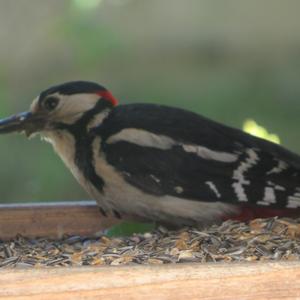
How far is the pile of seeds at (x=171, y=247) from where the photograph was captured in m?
2.60

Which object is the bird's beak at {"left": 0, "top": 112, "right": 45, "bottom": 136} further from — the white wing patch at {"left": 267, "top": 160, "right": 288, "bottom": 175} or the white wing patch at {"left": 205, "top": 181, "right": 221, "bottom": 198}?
the white wing patch at {"left": 267, "top": 160, "right": 288, "bottom": 175}

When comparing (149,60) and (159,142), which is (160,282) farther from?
(149,60)

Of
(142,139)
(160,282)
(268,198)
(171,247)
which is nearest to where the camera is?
(160,282)

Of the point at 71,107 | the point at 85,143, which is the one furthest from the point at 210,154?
the point at 71,107

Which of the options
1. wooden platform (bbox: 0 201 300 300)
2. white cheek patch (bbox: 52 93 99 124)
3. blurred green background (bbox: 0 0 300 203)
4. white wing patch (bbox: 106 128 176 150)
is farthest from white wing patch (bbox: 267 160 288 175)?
blurred green background (bbox: 0 0 300 203)

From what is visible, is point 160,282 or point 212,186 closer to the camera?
point 160,282

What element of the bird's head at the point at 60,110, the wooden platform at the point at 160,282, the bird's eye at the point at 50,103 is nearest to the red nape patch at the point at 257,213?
the bird's head at the point at 60,110

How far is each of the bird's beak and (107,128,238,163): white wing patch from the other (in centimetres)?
34

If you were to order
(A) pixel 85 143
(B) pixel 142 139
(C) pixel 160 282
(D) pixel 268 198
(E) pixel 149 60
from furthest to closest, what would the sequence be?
(E) pixel 149 60 → (A) pixel 85 143 → (B) pixel 142 139 → (D) pixel 268 198 → (C) pixel 160 282

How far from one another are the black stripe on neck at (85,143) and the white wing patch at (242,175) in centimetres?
49

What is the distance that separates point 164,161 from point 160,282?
1.04 meters

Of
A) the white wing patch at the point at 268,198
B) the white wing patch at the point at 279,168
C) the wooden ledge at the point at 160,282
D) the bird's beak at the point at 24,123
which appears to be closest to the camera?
the wooden ledge at the point at 160,282

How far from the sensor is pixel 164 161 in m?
3.14

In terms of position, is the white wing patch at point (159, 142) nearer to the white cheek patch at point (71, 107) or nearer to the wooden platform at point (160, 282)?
the white cheek patch at point (71, 107)
